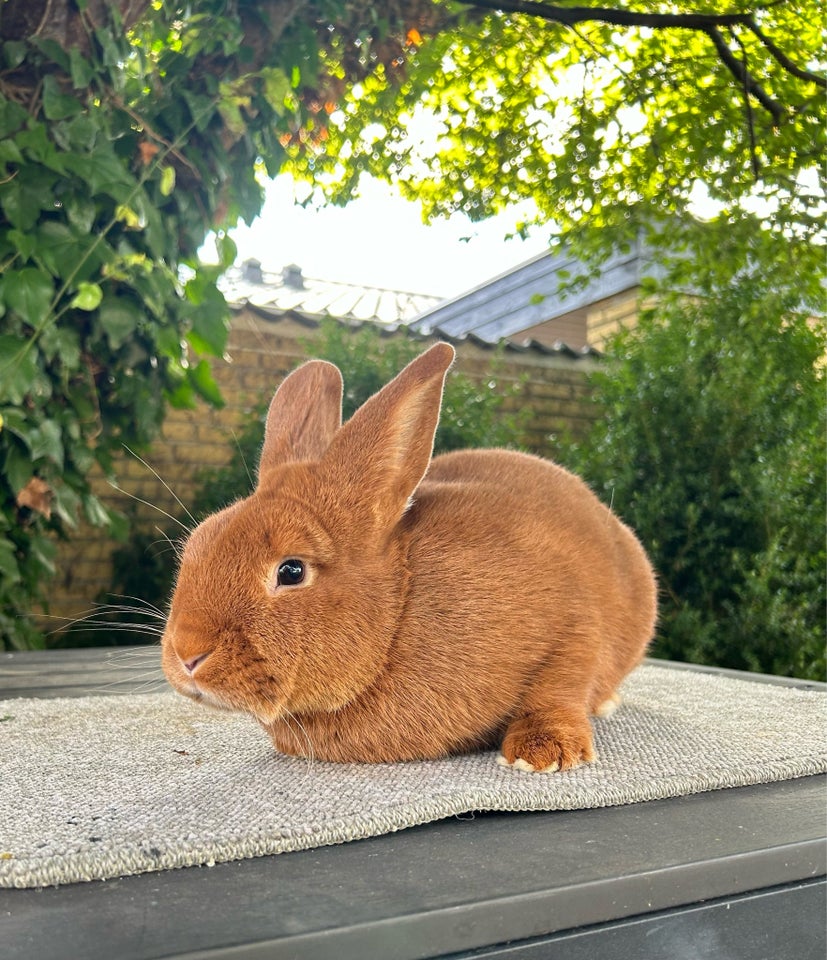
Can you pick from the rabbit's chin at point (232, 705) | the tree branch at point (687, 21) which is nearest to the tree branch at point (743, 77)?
the tree branch at point (687, 21)

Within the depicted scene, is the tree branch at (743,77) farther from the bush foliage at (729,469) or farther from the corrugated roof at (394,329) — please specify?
the corrugated roof at (394,329)

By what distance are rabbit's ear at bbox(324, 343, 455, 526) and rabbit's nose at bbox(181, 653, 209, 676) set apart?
125mm

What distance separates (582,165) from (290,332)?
84 centimetres

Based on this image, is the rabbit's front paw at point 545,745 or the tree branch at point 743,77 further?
the tree branch at point 743,77

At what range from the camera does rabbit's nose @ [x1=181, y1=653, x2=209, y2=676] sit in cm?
51

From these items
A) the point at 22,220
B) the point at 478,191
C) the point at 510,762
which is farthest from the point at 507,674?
the point at 478,191

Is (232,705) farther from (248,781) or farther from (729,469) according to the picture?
(729,469)

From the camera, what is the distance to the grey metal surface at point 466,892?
338 mm

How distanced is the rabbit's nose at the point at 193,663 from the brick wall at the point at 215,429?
1469 millimetres

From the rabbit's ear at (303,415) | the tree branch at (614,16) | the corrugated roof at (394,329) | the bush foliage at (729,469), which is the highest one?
the tree branch at (614,16)

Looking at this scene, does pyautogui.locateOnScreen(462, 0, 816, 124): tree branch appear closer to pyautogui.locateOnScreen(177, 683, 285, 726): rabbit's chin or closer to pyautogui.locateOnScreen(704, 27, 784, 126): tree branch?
pyautogui.locateOnScreen(704, 27, 784, 126): tree branch

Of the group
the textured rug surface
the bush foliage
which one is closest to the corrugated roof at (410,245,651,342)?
the bush foliage

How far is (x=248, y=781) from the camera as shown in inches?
21.3

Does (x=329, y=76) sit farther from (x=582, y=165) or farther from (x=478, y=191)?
(x=582, y=165)
